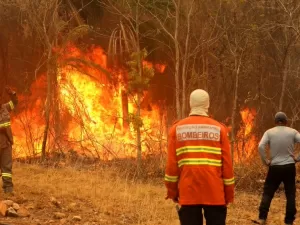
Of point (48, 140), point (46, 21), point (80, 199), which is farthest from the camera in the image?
point (48, 140)

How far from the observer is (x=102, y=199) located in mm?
10148

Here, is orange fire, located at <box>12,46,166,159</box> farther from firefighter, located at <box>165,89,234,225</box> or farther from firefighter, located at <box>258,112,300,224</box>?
firefighter, located at <box>165,89,234,225</box>

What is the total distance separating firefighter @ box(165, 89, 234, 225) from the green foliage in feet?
30.9

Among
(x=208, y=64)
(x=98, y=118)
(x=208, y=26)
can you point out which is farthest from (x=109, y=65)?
(x=208, y=26)

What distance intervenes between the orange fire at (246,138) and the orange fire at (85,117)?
2653 mm

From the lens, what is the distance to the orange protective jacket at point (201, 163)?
193 inches

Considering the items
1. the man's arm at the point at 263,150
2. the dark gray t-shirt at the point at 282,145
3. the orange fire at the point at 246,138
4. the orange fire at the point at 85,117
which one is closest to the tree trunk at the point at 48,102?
the orange fire at the point at 85,117

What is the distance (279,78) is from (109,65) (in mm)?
6823

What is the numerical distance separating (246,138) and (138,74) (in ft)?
17.8

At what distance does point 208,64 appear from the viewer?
1891 centimetres

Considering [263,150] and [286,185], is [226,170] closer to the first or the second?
[263,150]

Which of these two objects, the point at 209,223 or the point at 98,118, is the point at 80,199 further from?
the point at 98,118

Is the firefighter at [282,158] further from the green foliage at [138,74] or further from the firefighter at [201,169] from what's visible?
the green foliage at [138,74]

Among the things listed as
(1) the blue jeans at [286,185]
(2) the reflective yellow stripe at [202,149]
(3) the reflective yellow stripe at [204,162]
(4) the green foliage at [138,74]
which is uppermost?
(4) the green foliage at [138,74]
